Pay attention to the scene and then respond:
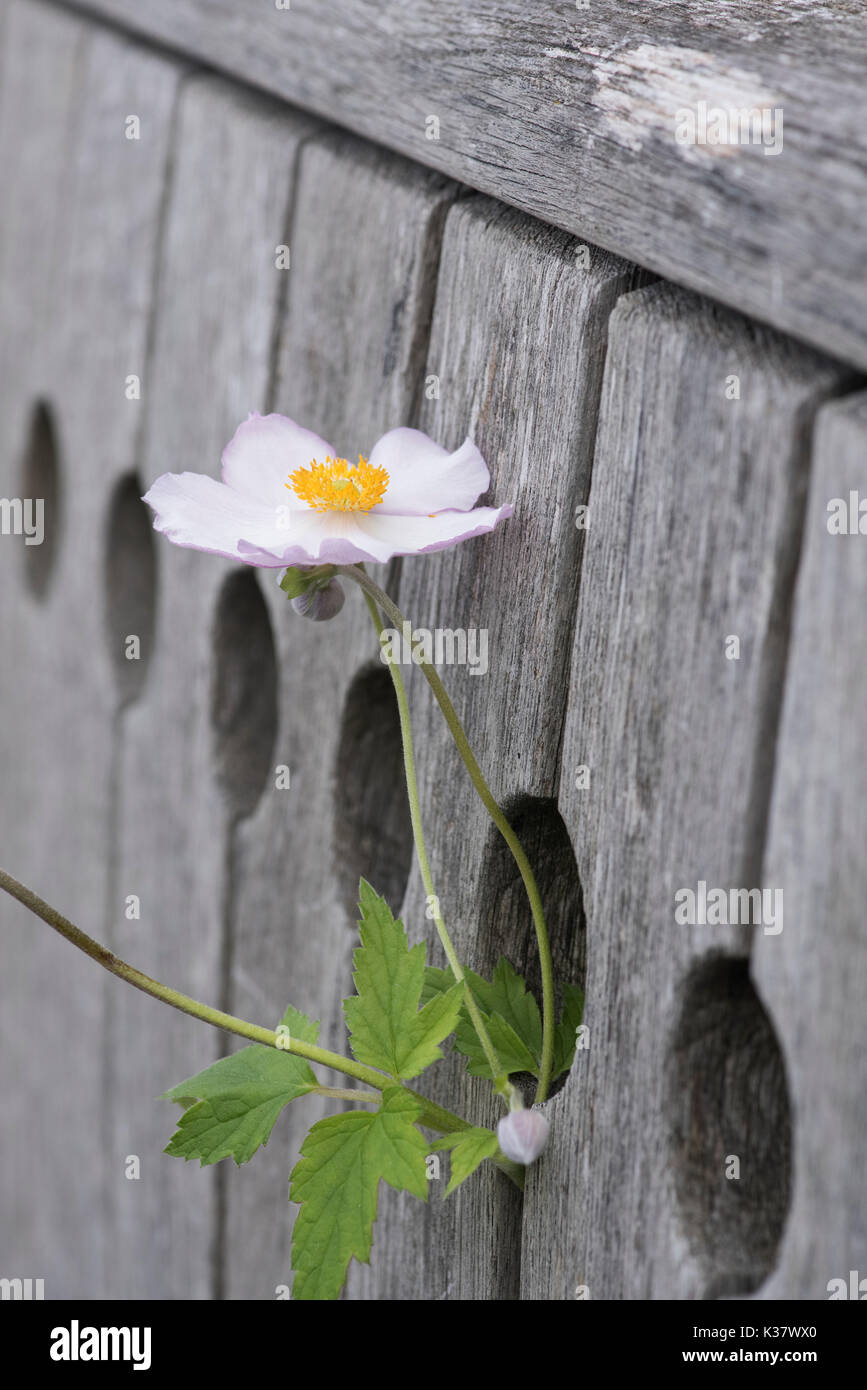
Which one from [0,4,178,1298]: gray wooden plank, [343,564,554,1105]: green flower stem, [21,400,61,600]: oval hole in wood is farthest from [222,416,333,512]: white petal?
[21,400,61,600]: oval hole in wood

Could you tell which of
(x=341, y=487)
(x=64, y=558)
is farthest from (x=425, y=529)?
(x=64, y=558)

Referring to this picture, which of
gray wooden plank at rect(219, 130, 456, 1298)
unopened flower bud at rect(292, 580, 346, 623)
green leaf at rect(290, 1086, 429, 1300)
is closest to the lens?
green leaf at rect(290, 1086, 429, 1300)

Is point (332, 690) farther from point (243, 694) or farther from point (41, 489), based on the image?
point (41, 489)

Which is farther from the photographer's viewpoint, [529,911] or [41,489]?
[41,489]

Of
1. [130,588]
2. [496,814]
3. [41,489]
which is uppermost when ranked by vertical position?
[41,489]

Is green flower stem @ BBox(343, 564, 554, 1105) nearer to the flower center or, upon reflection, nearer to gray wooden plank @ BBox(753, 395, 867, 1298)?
the flower center

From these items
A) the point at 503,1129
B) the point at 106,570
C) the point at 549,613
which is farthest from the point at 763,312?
the point at 106,570
